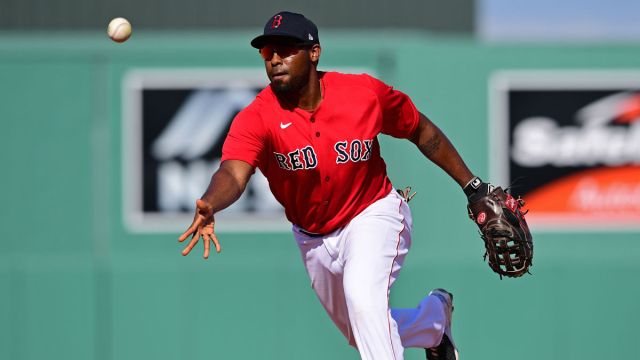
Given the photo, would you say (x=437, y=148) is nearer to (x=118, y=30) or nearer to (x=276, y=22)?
(x=276, y=22)

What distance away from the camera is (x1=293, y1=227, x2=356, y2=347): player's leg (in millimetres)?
5789

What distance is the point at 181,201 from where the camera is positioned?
27.3 ft

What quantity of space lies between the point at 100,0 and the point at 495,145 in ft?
11.3

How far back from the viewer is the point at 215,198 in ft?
16.3

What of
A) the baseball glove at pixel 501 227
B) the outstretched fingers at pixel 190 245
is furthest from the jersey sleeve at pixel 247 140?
the baseball glove at pixel 501 227

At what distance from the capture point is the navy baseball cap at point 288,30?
5.35 m

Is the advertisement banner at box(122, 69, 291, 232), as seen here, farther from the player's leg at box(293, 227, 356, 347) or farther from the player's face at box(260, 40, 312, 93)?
the player's face at box(260, 40, 312, 93)

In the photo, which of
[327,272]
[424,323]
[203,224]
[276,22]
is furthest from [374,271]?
[276,22]

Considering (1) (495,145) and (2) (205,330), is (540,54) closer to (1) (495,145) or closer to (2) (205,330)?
(1) (495,145)

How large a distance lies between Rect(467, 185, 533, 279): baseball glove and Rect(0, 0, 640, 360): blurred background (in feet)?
7.57

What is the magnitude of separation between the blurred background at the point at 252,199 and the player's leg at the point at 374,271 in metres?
2.65

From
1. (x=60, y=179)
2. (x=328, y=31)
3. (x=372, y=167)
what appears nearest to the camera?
(x=372, y=167)

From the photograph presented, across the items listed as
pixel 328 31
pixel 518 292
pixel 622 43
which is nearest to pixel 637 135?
pixel 622 43

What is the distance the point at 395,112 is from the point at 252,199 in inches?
107
